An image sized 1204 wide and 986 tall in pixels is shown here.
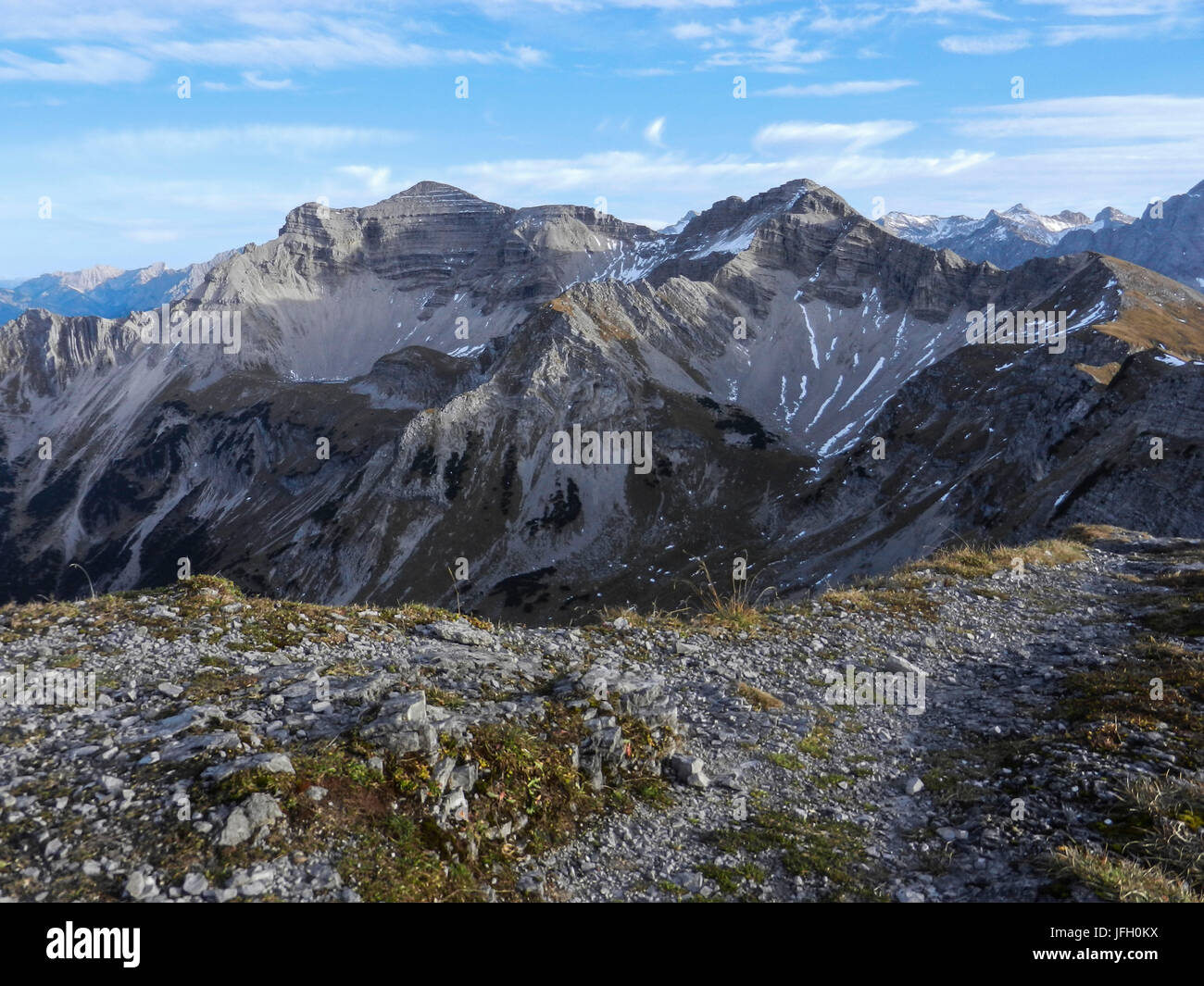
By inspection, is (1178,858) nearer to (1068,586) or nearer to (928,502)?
(1068,586)

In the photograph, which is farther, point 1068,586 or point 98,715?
point 1068,586

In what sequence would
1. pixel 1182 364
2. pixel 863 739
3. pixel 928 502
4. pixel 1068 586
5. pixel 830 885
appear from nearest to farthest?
pixel 830 885, pixel 863 739, pixel 1068 586, pixel 1182 364, pixel 928 502

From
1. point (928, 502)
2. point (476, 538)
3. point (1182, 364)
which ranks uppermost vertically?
point (1182, 364)

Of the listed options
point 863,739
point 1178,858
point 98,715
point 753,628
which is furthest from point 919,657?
point 98,715

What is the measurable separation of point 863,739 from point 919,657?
4982mm

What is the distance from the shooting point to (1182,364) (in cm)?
8444

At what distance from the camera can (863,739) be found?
12.2 m

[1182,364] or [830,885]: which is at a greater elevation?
[1182,364]

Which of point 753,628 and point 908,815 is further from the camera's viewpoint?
point 753,628

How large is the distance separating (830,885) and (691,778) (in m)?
2.60

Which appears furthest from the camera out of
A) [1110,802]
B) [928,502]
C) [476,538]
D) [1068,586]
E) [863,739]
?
[476,538]
